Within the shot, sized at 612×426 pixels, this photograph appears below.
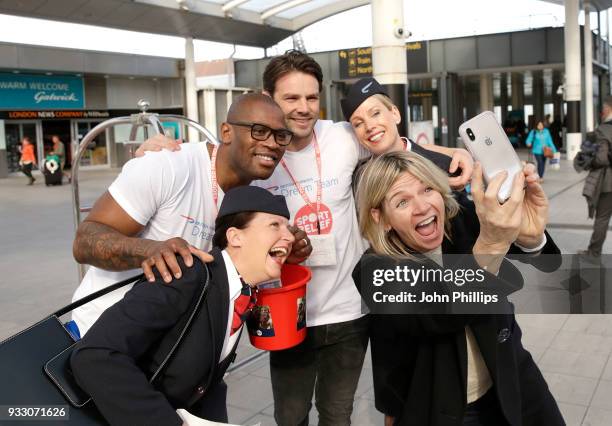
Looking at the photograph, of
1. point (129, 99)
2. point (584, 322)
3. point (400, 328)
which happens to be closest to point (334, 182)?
point (400, 328)

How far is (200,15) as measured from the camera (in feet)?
75.4

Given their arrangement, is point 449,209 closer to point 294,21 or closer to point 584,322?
point 584,322

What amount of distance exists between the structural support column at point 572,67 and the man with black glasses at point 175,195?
23.7 meters

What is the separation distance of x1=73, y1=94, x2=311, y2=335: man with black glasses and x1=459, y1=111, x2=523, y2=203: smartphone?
0.68 metres

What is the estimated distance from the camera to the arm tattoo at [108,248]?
1928 mm

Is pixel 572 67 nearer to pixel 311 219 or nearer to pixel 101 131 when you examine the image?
pixel 101 131

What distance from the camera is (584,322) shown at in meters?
5.64

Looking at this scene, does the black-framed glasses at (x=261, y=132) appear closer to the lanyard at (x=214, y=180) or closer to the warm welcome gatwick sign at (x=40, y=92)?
the lanyard at (x=214, y=180)

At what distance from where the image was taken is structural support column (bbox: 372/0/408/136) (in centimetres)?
914

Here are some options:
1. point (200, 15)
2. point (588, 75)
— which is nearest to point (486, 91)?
point (588, 75)

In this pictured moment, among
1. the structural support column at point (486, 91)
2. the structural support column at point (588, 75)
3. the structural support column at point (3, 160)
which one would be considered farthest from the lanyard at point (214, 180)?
the structural support column at point (486, 91)

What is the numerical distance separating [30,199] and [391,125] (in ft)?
58.8

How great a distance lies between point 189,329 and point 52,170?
22030 mm

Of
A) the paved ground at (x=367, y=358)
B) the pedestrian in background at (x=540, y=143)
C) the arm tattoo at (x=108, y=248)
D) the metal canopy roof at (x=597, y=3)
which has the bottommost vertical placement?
the paved ground at (x=367, y=358)
